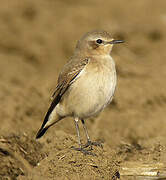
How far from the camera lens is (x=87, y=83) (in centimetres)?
657

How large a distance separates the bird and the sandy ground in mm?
491

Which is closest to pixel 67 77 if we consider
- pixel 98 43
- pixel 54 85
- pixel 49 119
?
pixel 98 43

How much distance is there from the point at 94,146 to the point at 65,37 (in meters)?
8.82

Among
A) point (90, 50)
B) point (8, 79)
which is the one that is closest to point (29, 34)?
point (8, 79)

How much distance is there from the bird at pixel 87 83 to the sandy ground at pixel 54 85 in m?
0.49

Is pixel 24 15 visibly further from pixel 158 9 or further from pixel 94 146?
pixel 94 146

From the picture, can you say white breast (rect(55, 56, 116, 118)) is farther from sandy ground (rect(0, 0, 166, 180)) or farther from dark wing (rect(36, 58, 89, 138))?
sandy ground (rect(0, 0, 166, 180))

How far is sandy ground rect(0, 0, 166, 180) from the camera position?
21.1 ft

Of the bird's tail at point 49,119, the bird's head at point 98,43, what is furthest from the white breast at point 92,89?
the bird's tail at point 49,119

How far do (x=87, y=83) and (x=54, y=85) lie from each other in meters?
4.61

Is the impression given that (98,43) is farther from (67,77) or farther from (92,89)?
(92,89)

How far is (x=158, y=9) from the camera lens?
16.5 metres

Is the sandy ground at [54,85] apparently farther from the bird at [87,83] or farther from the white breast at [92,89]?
the white breast at [92,89]

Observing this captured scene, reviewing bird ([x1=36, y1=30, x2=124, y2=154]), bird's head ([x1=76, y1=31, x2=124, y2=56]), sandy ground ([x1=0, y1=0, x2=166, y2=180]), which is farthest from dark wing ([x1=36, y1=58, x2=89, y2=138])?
sandy ground ([x1=0, y1=0, x2=166, y2=180])
